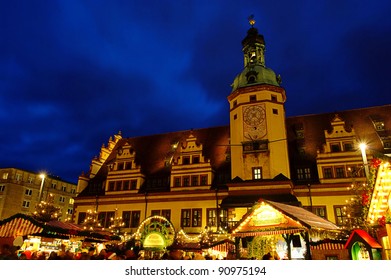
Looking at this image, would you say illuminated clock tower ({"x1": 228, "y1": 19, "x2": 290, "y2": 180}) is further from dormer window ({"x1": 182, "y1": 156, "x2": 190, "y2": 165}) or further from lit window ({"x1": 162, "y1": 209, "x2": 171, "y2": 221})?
lit window ({"x1": 162, "y1": 209, "x2": 171, "y2": 221})

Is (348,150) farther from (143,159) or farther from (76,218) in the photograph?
(76,218)

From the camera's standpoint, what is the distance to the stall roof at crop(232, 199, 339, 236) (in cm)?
1226

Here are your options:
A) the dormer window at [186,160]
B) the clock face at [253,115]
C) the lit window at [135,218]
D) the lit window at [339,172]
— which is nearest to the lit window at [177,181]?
the dormer window at [186,160]

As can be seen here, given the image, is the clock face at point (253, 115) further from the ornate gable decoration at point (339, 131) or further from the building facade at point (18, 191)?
the building facade at point (18, 191)

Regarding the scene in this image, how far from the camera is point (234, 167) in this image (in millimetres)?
29875

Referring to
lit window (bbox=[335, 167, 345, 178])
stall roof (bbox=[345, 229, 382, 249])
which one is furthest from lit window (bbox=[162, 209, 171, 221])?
stall roof (bbox=[345, 229, 382, 249])

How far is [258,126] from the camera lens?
3003 centimetres

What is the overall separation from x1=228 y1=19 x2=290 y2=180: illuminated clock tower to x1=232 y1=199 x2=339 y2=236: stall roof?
15110 mm

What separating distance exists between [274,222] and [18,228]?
12646mm

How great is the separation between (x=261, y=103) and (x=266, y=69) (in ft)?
16.3

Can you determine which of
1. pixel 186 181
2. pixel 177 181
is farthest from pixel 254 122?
pixel 177 181

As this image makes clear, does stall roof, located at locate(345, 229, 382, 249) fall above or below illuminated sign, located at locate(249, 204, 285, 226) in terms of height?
below

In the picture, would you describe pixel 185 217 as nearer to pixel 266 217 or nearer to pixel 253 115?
pixel 253 115
